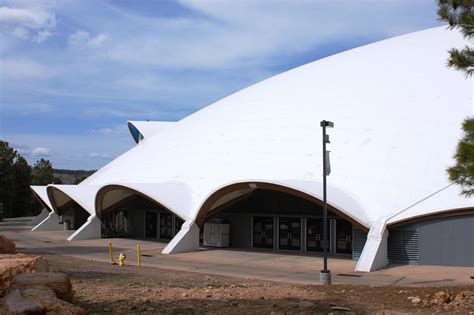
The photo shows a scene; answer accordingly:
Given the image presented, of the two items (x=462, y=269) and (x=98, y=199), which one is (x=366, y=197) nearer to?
(x=462, y=269)

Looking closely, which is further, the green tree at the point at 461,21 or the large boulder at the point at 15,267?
the green tree at the point at 461,21

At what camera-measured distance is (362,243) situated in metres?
23.8

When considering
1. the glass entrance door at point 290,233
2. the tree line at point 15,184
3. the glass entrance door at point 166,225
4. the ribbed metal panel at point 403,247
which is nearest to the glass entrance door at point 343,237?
the glass entrance door at point 290,233

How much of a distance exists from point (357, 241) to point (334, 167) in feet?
11.5

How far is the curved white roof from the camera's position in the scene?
23234mm

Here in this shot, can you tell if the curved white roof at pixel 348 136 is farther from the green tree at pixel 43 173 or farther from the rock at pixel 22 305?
the green tree at pixel 43 173

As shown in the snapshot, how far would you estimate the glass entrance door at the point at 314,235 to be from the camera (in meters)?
27.3

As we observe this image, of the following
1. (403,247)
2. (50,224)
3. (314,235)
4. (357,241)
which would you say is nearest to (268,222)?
(314,235)

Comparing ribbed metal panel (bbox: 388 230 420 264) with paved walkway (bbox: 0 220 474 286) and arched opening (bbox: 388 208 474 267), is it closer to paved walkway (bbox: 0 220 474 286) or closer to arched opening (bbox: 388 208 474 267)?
arched opening (bbox: 388 208 474 267)

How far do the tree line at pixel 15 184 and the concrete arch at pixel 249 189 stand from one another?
4754 cm

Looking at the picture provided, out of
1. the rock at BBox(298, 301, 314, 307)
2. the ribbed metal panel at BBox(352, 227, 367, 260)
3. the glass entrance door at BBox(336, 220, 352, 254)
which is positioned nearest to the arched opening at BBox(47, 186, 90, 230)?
the glass entrance door at BBox(336, 220, 352, 254)

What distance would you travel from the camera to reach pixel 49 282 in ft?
27.7

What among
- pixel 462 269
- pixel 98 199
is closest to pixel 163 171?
pixel 98 199

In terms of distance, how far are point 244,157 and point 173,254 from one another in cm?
621
